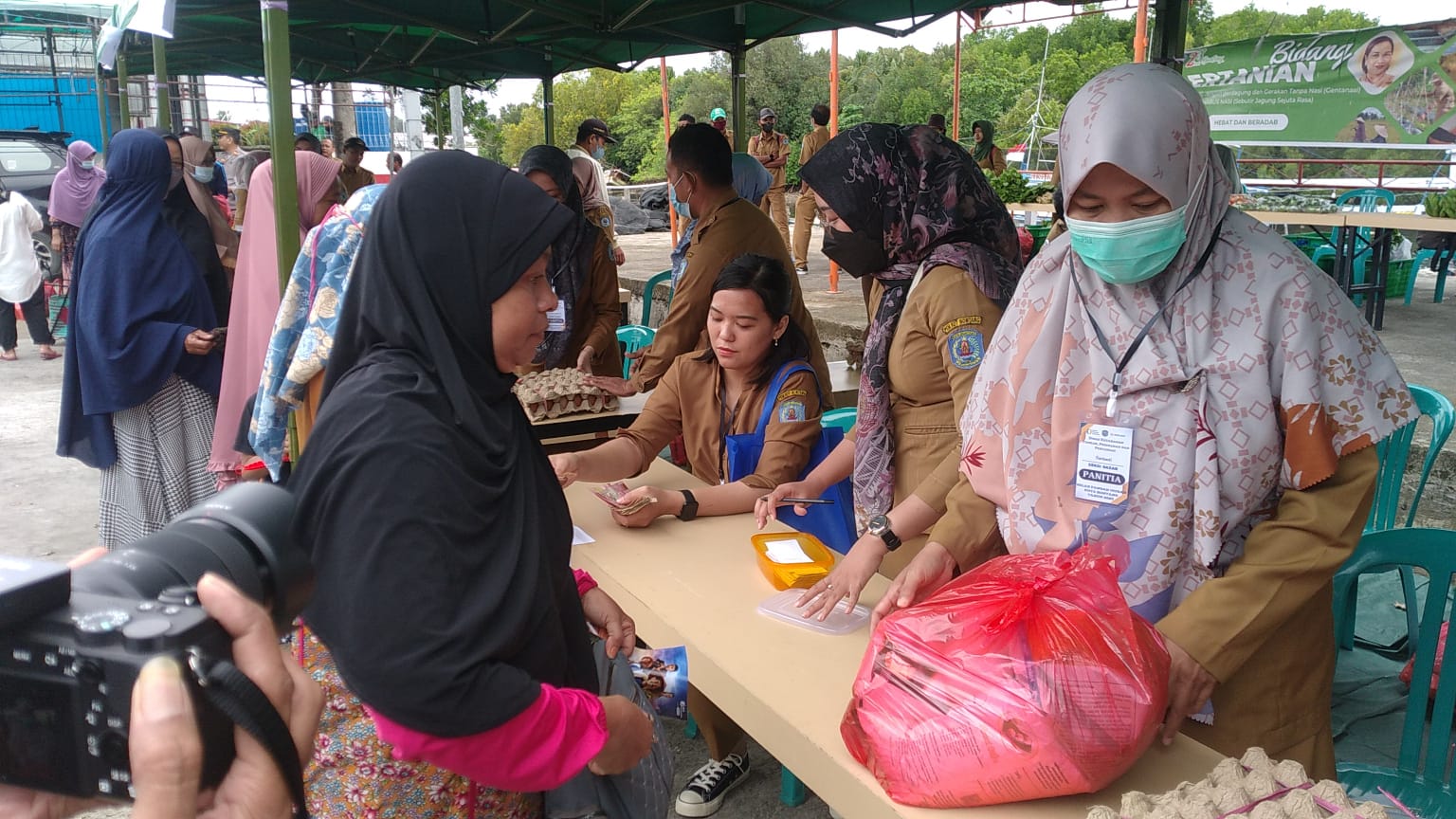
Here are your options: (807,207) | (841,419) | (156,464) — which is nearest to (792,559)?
(841,419)

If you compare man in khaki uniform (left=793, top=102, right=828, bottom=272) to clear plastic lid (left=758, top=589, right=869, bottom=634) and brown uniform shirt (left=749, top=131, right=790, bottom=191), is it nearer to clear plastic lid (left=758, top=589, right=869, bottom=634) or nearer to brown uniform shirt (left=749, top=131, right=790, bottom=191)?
brown uniform shirt (left=749, top=131, right=790, bottom=191)

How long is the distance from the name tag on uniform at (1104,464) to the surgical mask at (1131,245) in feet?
0.80

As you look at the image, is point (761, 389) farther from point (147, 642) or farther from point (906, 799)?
point (147, 642)

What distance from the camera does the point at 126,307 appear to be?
3463mm

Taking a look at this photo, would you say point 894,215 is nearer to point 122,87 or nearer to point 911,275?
point 911,275

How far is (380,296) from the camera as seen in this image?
4.21 feet

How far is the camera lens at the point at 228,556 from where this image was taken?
0.70 metres

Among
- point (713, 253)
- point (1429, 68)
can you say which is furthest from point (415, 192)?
point (1429, 68)

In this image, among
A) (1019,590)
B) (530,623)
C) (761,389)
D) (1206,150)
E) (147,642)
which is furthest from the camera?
(761,389)

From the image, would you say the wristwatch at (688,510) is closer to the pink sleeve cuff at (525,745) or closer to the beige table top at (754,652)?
the beige table top at (754,652)

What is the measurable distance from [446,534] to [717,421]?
1.81 metres

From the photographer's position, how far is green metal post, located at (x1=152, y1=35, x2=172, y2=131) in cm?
732

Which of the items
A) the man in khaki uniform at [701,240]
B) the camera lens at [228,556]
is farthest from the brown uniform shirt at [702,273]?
the camera lens at [228,556]

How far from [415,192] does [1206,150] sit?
3.98ft
